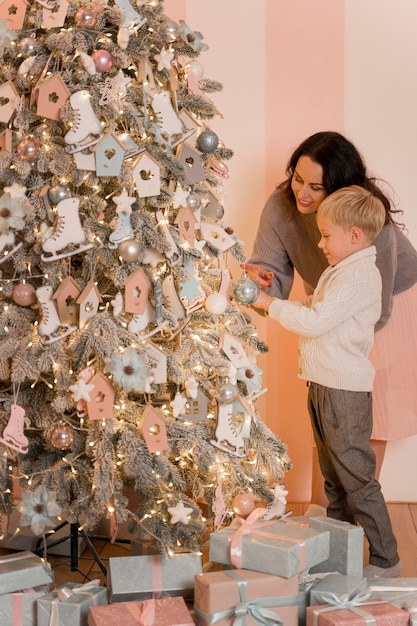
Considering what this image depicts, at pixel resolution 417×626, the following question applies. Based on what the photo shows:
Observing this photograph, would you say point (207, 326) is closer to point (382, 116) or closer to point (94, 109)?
point (94, 109)

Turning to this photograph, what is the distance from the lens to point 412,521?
10.8ft

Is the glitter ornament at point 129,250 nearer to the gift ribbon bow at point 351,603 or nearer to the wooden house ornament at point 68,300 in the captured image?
the wooden house ornament at point 68,300

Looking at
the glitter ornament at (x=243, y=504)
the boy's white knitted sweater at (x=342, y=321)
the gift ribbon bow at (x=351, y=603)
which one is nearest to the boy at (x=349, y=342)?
the boy's white knitted sweater at (x=342, y=321)

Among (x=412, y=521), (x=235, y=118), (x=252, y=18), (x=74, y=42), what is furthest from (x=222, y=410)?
(x=252, y=18)

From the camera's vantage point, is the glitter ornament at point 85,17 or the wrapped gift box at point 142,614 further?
the glitter ornament at point 85,17

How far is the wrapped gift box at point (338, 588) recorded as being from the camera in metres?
2.17

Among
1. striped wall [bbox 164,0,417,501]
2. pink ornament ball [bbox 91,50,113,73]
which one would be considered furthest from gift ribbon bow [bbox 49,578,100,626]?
striped wall [bbox 164,0,417,501]

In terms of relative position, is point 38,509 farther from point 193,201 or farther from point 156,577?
point 193,201

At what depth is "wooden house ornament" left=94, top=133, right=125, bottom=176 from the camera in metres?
2.21

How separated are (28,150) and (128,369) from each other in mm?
609

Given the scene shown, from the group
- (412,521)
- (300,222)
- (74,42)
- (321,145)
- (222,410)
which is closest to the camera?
(74,42)

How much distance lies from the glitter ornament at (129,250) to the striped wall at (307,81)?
1.34 metres

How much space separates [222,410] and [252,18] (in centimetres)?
178

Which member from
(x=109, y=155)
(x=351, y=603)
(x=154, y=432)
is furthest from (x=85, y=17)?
(x=351, y=603)
